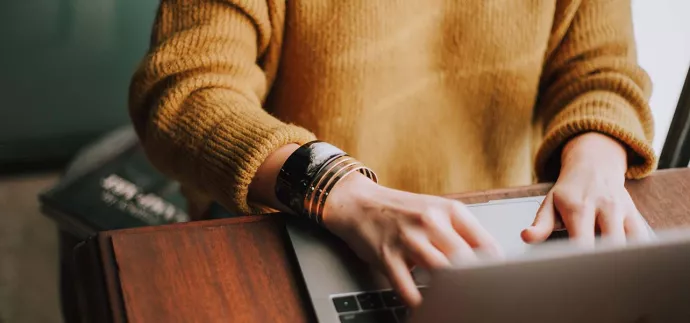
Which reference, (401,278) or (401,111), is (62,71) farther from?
(401,278)

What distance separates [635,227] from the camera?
64 centimetres

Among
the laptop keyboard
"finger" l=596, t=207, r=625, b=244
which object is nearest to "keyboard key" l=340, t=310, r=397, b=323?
the laptop keyboard

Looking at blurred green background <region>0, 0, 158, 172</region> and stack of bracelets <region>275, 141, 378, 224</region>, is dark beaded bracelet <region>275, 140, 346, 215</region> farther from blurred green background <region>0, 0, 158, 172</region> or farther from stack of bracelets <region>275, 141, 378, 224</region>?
blurred green background <region>0, 0, 158, 172</region>

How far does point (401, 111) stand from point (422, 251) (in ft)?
1.23

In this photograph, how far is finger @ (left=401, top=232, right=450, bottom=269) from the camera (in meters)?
0.56

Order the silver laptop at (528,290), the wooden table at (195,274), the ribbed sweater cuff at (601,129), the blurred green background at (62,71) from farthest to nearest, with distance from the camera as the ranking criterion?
the blurred green background at (62,71) → the ribbed sweater cuff at (601,129) → the wooden table at (195,274) → the silver laptop at (528,290)

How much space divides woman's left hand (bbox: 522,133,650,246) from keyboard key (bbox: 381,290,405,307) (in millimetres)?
130

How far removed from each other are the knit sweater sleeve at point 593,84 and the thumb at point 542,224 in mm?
135

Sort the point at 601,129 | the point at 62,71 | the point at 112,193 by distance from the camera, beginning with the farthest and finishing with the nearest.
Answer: the point at 62,71
the point at 112,193
the point at 601,129

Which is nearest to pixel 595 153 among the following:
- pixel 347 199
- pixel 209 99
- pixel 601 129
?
pixel 601 129

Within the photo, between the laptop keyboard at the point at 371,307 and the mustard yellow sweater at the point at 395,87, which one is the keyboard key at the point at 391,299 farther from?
the mustard yellow sweater at the point at 395,87

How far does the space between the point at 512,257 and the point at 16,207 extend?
1.64 metres

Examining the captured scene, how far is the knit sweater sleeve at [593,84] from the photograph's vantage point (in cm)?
77

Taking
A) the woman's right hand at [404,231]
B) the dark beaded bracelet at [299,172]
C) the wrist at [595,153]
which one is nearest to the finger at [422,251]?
the woman's right hand at [404,231]
